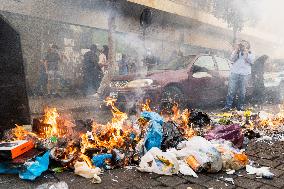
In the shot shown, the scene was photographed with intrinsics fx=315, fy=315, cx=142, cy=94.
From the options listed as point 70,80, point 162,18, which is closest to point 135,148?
point 70,80

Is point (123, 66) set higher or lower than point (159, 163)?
higher

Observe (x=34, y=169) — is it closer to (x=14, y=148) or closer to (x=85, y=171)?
(x=14, y=148)

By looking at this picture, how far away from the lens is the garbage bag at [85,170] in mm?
3888

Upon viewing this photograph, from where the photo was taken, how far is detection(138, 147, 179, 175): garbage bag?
412 cm

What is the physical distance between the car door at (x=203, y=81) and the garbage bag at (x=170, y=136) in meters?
4.57

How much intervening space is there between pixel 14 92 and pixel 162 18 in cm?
1615

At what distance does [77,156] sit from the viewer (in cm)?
426

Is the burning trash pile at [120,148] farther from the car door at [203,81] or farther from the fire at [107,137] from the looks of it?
the car door at [203,81]

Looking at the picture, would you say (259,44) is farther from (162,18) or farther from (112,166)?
(112,166)

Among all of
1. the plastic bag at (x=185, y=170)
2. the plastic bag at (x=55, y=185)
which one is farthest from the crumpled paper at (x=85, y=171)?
the plastic bag at (x=185, y=170)

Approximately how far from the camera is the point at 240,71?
408 inches

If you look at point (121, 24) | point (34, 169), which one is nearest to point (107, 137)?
Result: point (34, 169)

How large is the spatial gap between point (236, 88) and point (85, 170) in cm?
779

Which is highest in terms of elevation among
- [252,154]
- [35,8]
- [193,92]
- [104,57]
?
[35,8]
